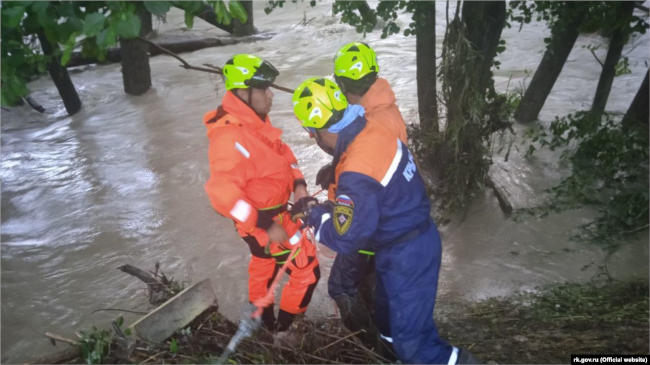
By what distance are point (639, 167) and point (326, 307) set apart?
2933mm

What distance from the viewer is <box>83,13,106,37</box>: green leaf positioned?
1.86 m

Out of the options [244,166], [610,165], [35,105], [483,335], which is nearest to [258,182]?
[244,166]

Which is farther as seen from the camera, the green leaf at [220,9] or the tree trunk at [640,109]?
the tree trunk at [640,109]

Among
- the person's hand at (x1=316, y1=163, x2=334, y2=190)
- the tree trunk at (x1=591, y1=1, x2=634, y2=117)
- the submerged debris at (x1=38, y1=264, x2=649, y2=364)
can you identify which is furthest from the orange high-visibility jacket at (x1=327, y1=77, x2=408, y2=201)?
the tree trunk at (x1=591, y1=1, x2=634, y2=117)

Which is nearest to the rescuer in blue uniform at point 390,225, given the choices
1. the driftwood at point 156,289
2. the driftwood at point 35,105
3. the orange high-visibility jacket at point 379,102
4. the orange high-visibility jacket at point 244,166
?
the orange high-visibility jacket at point 244,166

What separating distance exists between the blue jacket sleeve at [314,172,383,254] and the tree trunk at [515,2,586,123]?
404 centimetres

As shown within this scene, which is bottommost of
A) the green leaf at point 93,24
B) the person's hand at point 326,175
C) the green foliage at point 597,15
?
the person's hand at point 326,175

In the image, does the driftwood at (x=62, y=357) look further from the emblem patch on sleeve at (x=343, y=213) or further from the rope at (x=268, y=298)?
the emblem patch on sleeve at (x=343, y=213)

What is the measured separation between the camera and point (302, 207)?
308cm

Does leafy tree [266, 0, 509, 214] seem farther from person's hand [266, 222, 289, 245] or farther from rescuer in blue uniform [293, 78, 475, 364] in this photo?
person's hand [266, 222, 289, 245]

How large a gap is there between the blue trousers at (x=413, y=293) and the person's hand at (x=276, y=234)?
25.1 inches

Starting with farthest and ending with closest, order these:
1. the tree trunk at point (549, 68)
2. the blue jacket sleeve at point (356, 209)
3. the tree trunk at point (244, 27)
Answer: the tree trunk at point (244, 27), the tree trunk at point (549, 68), the blue jacket sleeve at point (356, 209)

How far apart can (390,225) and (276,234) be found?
2.57 ft

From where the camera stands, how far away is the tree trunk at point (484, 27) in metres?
4.53
